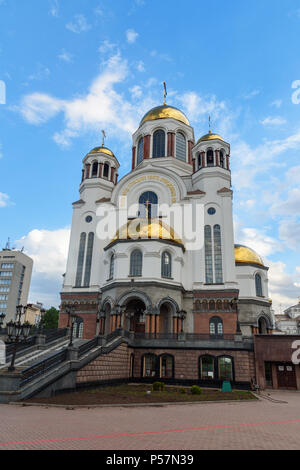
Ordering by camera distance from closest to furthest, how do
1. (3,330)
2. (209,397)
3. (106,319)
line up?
(209,397) < (3,330) < (106,319)

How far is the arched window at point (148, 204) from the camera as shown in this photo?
3575 cm

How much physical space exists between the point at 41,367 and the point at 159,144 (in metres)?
32.1

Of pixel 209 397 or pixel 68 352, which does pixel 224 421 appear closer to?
pixel 209 397

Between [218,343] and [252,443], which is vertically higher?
[218,343]

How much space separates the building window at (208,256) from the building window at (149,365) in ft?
32.3

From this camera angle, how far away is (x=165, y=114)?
4300 centimetres

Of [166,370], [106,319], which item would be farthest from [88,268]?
[166,370]

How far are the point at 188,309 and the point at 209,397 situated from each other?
14092 millimetres

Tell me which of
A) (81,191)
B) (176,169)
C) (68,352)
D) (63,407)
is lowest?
(63,407)

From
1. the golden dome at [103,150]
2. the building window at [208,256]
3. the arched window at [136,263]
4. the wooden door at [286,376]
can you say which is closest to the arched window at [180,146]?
the golden dome at [103,150]

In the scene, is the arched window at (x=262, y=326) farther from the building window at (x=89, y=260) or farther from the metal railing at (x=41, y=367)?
the metal railing at (x=41, y=367)

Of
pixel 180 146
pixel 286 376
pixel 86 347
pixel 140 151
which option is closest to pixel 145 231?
pixel 86 347

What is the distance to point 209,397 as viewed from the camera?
17.5 m

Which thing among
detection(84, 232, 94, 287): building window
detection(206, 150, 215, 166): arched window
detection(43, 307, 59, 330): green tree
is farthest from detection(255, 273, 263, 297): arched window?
detection(43, 307, 59, 330): green tree
